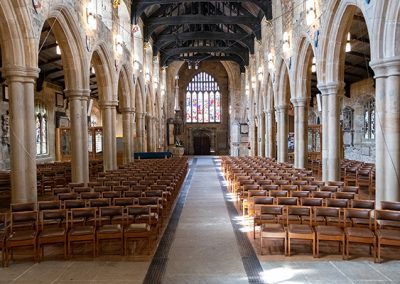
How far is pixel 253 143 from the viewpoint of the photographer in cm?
3544

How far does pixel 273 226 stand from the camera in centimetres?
759

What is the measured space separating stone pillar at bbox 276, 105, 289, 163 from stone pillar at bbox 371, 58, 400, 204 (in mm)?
12656

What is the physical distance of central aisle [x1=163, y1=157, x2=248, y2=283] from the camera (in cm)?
592

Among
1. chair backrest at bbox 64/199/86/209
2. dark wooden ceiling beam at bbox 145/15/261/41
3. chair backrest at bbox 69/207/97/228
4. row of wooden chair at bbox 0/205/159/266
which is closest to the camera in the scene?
row of wooden chair at bbox 0/205/159/266

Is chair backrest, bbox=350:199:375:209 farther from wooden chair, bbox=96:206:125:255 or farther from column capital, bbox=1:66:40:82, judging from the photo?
column capital, bbox=1:66:40:82

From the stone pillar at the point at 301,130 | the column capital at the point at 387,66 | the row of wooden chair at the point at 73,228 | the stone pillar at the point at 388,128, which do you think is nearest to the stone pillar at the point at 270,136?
the stone pillar at the point at 301,130

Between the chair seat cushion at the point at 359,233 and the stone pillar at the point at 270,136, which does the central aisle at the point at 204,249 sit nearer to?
the chair seat cushion at the point at 359,233

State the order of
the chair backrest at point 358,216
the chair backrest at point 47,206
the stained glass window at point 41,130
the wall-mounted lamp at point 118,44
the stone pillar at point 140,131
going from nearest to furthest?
1. the chair backrest at point 358,216
2. the chair backrest at point 47,206
3. the wall-mounted lamp at point 118,44
4. the stained glass window at point 41,130
5. the stone pillar at point 140,131

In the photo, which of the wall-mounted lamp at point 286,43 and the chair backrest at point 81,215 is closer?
the chair backrest at point 81,215

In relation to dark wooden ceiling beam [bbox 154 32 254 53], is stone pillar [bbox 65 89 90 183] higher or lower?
lower

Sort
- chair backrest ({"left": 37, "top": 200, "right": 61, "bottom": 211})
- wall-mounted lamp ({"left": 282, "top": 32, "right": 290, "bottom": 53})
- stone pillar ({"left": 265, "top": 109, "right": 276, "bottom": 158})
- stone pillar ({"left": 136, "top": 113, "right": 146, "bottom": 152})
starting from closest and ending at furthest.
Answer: chair backrest ({"left": 37, "top": 200, "right": 61, "bottom": 211}), wall-mounted lamp ({"left": 282, "top": 32, "right": 290, "bottom": 53}), stone pillar ({"left": 265, "top": 109, "right": 276, "bottom": 158}), stone pillar ({"left": 136, "top": 113, "right": 146, "bottom": 152})

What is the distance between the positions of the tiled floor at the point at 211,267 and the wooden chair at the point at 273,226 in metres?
0.33

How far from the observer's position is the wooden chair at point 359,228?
6.50 meters

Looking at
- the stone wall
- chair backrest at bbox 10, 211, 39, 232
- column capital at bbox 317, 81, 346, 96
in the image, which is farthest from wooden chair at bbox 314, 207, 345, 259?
the stone wall
